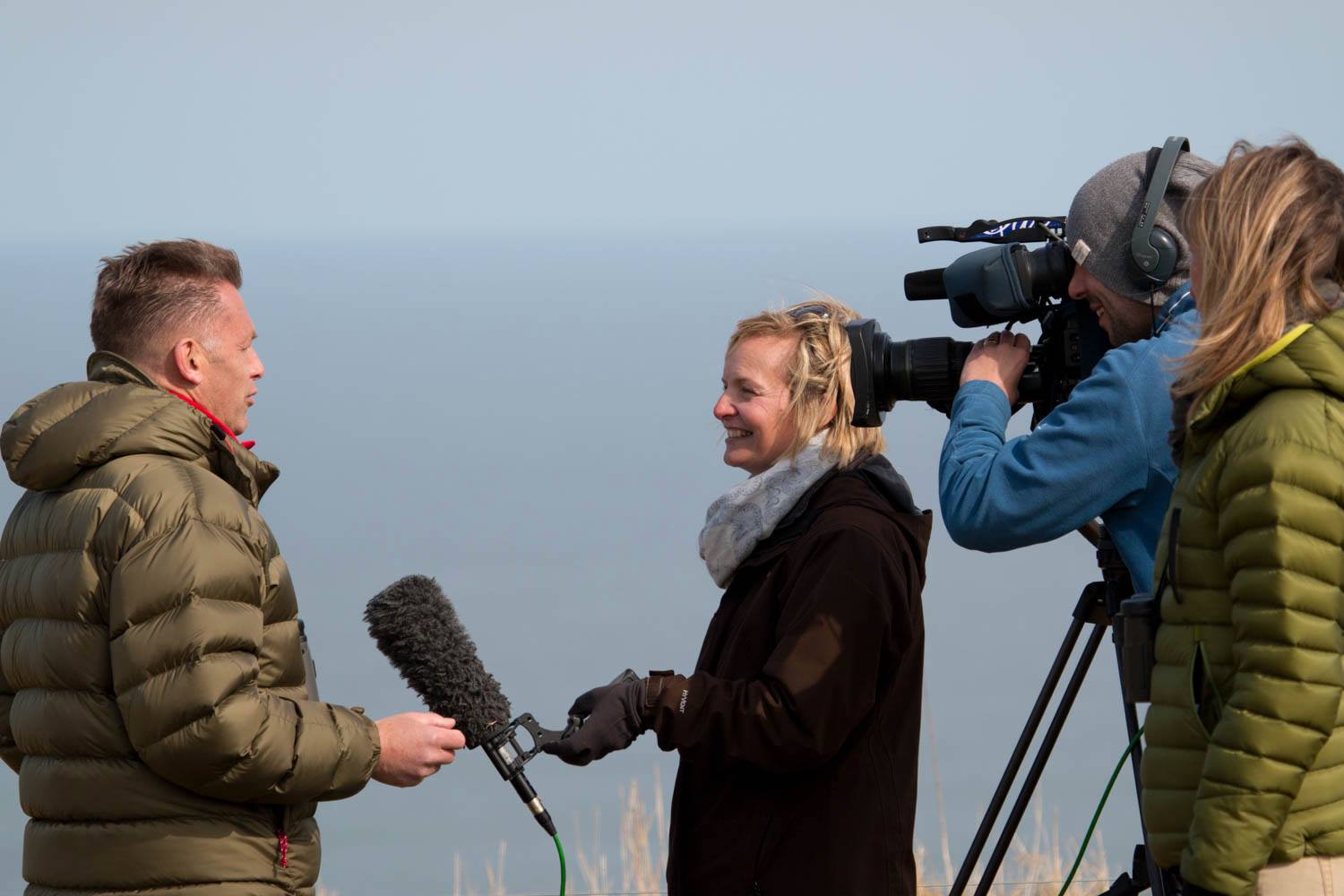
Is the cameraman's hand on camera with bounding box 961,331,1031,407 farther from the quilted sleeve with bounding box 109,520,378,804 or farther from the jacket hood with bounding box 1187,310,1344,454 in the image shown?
the quilted sleeve with bounding box 109,520,378,804

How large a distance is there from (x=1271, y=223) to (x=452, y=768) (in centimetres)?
1977

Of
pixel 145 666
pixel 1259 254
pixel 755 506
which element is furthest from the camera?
pixel 755 506

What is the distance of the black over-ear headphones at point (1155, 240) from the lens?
1.91 meters

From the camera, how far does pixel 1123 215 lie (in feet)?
6.44

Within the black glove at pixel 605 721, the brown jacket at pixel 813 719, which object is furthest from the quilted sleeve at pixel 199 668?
the brown jacket at pixel 813 719

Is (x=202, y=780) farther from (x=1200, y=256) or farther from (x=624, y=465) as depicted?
(x=624, y=465)

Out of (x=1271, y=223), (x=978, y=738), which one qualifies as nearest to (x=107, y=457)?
(x=1271, y=223)

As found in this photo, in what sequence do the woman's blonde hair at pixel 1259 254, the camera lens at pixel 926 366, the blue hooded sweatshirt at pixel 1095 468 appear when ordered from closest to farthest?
the woman's blonde hair at pixel 1259 254, the blue hooded sweatshirt at pixel 1095 468, the camera lens at pixel 926 366

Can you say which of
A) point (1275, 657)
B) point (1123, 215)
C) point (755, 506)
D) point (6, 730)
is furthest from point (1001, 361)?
point (6, 730)

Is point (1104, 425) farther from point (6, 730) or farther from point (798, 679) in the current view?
point (6, 730)

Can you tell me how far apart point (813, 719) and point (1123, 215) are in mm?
751

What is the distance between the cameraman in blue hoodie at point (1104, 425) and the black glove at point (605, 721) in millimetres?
485

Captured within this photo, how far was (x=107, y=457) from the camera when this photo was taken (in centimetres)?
179

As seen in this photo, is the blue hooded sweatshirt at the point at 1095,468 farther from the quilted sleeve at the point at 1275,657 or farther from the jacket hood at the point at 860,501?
Result: the quilted sleeve at the point at 1275,657
